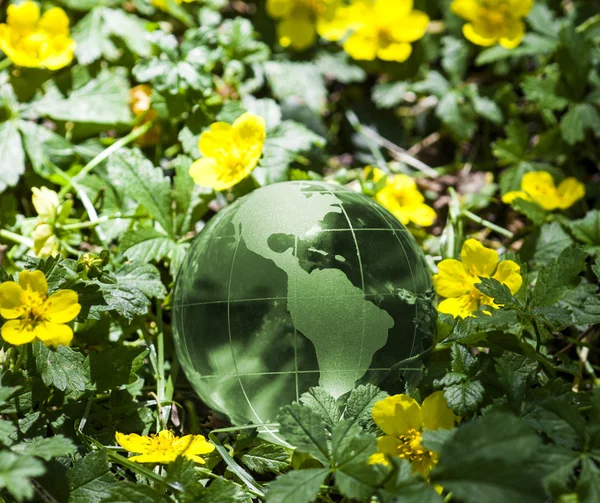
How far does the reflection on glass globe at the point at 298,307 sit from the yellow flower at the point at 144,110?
95cm

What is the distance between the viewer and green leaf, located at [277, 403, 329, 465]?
1268 mm

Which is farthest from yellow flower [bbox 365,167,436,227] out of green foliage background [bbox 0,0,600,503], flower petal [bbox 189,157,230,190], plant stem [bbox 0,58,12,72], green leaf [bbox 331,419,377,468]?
plant stem [bbox 0,58,12,72]

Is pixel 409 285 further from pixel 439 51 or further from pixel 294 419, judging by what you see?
pixel 439 51

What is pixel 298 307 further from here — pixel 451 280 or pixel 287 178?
pixel 287 178

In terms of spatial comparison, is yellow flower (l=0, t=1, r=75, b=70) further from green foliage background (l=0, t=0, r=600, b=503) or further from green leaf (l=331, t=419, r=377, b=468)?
green leaf (l=331, t=419, r=377, b=468)

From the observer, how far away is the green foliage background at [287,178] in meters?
1.22

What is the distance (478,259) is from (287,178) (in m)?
0.73

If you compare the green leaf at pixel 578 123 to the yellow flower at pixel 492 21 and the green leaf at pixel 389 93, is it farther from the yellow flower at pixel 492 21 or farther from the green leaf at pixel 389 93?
the green leaf at pixel 389 93

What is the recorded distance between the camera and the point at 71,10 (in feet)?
8.33

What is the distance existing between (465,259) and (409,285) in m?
0.28

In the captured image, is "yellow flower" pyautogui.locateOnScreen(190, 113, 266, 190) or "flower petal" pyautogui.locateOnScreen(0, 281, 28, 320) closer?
"flower petal" pyautogui.locateOnScreen(0, 281, 28, 320)

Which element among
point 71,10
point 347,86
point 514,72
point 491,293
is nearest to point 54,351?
point 491,293

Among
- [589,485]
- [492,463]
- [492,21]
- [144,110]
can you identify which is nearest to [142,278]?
[144,110]

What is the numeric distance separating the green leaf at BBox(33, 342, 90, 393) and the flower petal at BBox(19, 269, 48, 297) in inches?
5.3
